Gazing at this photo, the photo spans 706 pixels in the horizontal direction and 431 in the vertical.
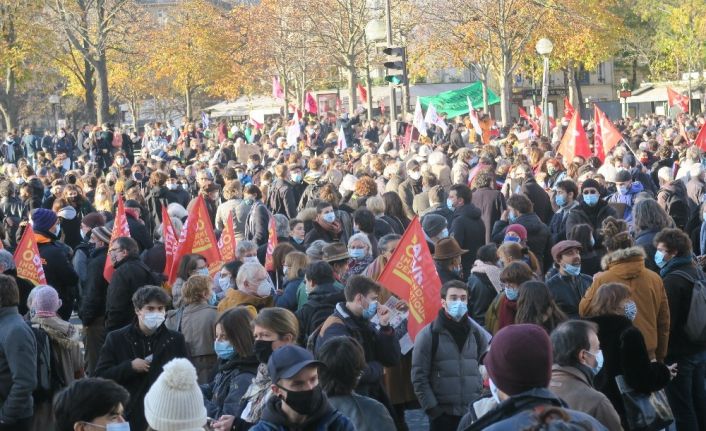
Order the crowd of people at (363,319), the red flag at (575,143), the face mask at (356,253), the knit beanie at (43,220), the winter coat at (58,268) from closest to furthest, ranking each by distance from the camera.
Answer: the crowd of people at (363,319) < the face mask at (356,253) < the winter coat at (58,268) < the knit beanie at (43,220) < the red flag at (575,143)

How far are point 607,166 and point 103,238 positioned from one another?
7.39 m

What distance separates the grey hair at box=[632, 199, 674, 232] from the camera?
389 inches

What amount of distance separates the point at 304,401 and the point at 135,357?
8.48 feet

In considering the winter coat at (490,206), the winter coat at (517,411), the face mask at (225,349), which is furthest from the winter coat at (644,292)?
the winter coat at (490,206)

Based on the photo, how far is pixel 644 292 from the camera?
25.7ft

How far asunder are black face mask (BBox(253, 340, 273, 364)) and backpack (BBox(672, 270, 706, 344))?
350 centimetres

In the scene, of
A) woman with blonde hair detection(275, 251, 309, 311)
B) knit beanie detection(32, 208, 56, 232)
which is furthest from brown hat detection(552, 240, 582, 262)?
knit beanie detection(32, 208, 56, 232)

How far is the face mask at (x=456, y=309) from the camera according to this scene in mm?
7121

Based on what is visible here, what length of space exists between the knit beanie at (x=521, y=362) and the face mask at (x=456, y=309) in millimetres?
2741

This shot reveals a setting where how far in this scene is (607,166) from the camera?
49.9 ft

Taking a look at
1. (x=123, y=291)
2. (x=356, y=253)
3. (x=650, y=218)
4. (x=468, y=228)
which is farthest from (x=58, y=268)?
(x=650, y=218)

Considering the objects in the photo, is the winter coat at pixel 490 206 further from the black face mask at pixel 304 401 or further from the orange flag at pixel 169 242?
the black face mask at pixel 304 401

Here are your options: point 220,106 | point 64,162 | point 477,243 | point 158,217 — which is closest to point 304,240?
point 477,243

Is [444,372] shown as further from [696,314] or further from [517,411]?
[517,411]
